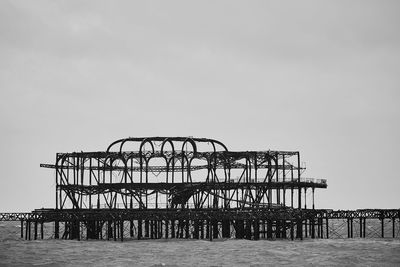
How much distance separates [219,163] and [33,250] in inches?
1077

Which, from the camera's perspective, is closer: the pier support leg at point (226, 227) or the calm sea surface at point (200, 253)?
the calm sea surface at point (200, 253)

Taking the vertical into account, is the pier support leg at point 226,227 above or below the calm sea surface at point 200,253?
above

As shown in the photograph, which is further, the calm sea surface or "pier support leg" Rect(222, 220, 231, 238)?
"pier support leg" Rect(222, 220, 231, 238)

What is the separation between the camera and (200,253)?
237 ft

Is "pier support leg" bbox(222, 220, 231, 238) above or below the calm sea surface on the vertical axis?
above

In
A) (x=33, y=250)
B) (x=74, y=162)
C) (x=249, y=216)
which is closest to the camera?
(x=33, y=250)

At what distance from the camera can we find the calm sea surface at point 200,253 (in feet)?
216

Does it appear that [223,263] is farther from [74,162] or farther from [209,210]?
[74,162]

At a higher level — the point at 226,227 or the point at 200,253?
the point at 226,227

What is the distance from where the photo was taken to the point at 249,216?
8575 cm

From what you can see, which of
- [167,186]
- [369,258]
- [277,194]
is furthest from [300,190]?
[369,258]

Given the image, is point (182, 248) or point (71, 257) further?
point (182, 248)

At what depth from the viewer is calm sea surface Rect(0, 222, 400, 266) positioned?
65750 mm

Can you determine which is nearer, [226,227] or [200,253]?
[200,253]
